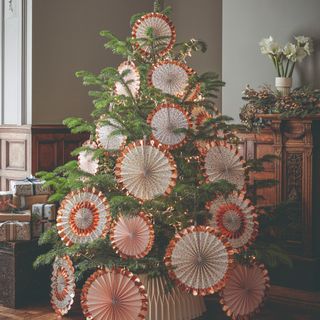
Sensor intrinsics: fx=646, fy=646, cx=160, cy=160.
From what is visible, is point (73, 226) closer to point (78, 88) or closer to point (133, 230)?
point (133, 230)

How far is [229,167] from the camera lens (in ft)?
11.7

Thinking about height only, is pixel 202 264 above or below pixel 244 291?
above

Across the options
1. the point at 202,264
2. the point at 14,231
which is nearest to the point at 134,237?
the point at 202,264

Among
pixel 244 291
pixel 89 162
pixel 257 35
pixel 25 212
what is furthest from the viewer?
pixel 257 35

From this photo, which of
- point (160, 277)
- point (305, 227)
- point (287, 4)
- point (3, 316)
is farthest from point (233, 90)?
point (3, 316)

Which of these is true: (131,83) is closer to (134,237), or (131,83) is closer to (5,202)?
(134,237)

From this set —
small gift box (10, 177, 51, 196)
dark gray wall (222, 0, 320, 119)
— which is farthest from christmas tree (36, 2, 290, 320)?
dark gray wall (222, 0, 320, 119)

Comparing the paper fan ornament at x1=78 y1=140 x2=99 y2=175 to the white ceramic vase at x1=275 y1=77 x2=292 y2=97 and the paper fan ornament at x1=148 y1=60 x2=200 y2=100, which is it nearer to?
the paper fan ornament at x1=148 y1=60 x2=200 y2=100

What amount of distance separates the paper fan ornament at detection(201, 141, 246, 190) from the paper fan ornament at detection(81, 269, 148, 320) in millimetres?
707

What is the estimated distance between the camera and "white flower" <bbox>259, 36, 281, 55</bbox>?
488 centimetres

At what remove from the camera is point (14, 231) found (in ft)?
13.6

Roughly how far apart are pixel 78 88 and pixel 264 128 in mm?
2053

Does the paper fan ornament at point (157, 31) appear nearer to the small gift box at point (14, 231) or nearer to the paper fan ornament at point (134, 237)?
the paper fan ornament at point (134, 237)

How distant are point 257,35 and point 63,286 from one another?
8.51ft
